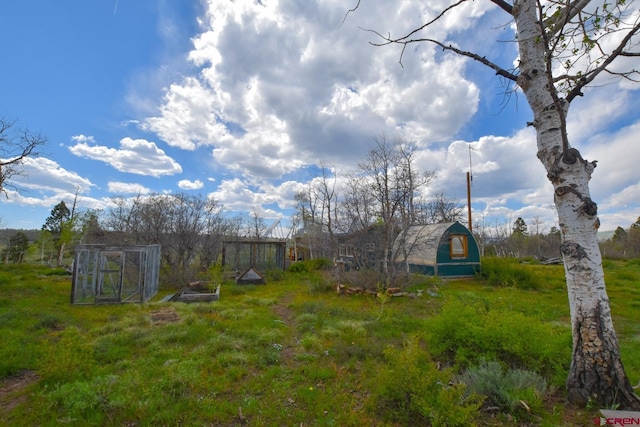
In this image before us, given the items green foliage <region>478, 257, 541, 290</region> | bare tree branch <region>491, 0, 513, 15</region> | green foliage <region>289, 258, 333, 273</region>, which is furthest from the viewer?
green foliage <region>289, 258, 333, 273</region>

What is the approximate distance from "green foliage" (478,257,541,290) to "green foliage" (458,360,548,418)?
32.3 ft

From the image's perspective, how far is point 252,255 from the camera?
1678 cm

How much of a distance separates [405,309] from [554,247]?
111 feet

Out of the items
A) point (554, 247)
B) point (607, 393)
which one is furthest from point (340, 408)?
point (554, 247)

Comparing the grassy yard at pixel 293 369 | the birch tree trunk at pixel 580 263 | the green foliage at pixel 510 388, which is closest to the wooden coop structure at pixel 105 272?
the grassy yard at pixel 293 369

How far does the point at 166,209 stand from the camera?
15.6 m

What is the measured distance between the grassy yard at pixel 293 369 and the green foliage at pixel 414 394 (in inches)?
0.5

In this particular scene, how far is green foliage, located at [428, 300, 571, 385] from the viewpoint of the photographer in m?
3.37

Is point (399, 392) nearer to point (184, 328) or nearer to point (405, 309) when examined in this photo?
point (184, 328)

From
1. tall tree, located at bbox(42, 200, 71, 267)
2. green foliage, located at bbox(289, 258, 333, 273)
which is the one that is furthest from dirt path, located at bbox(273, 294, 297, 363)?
tall tree, located at bbox(42, 200, 71, 267)

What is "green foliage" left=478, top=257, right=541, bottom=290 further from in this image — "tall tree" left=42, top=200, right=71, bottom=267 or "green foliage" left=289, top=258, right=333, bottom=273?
"tall tree" left=42, top=200, right=71, bottom=267

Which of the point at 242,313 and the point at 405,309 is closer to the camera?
the point at 242,313

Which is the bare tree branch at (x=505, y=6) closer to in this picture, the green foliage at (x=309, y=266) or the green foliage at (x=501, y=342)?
the green foliage at (x=501, y=342)

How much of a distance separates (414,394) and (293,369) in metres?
2.00
